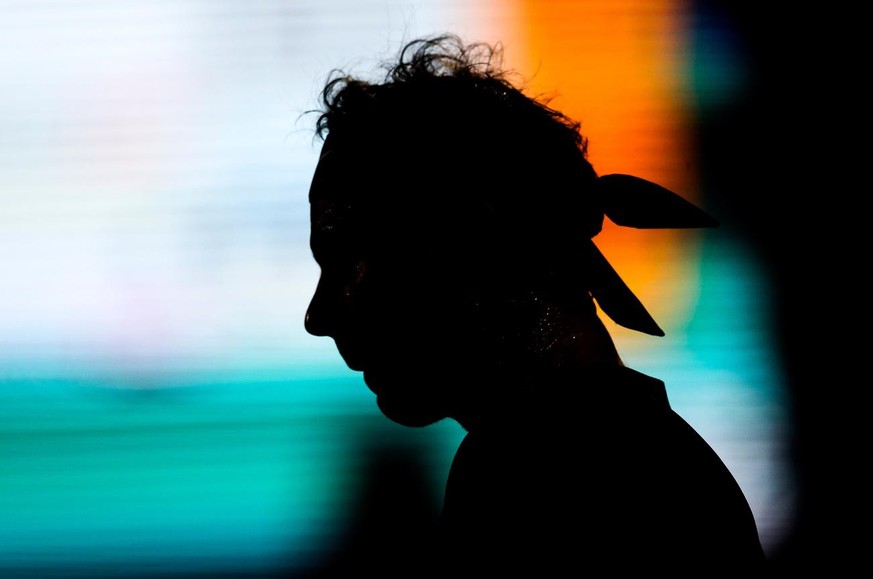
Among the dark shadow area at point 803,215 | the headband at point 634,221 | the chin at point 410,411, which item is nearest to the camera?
the headband at point 634,221

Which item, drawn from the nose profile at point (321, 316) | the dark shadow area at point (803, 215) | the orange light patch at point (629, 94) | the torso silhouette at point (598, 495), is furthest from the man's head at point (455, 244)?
the dark shadow area at point (803, 215)

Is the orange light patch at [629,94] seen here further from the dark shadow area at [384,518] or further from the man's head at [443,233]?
the man's head at [443,233]

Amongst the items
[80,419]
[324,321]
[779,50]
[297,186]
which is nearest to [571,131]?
[324,321]

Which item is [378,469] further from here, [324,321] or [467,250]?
[467,250]

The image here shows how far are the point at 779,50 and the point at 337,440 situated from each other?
1531 mm

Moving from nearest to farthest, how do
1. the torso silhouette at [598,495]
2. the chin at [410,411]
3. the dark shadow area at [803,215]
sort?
1. the torso silhouette at [598,495]
2. the chin at [410,411]
3. the dark shadow area at [803,215]

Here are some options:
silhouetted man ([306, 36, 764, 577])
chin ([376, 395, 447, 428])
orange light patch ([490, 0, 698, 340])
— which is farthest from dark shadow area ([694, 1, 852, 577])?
chin ([376, 395, 447, 428])

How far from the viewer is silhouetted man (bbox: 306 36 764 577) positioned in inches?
32.6

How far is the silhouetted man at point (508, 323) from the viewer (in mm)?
828

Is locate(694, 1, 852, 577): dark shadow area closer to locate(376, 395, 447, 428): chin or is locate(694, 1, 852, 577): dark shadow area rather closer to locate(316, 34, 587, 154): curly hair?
locate(316, 34, 587, 154): curly hair

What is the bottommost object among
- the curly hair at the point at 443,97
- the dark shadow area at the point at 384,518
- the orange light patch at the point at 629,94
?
the dark shadow area at the point at 384,518

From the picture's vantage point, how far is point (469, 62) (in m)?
1.38

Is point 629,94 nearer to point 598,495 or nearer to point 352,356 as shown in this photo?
point 352,356

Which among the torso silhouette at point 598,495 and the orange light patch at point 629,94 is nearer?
the torso silhouette at point 598,495
